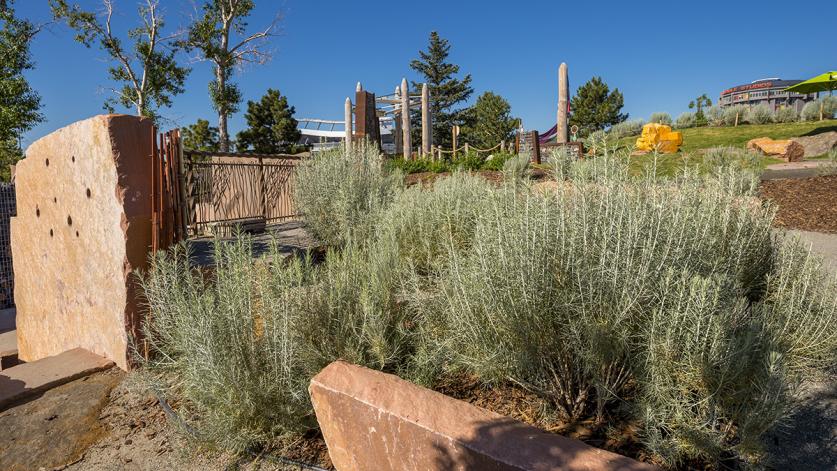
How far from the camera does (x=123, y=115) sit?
12.0ft

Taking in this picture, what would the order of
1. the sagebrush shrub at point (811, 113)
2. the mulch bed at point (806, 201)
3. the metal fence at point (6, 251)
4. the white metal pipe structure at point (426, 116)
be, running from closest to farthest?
the mulch bed at point (806, 201) < the metal fence at point (6, 251) < the white metal pipe structure at point (426, 116) < the sagebrush shrub at point (811, 113)

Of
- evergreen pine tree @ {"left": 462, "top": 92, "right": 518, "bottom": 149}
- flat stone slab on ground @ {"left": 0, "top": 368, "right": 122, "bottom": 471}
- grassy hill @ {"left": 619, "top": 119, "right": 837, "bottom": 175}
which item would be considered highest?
evergreen pine tree @ {"left": 462, "top": 92, "right": 518, "bottom": 149}

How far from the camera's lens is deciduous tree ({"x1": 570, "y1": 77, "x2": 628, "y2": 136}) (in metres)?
35.8

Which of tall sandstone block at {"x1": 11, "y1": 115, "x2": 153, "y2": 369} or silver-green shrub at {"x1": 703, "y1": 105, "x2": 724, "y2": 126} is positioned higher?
silver-green shrub at {"x1": 703, "y1": 105, "x2": 724, "y2": 126}

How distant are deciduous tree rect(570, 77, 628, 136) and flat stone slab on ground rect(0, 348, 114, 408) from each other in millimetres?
36603

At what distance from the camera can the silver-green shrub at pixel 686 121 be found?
28.3m

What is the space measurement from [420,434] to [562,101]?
1527cm

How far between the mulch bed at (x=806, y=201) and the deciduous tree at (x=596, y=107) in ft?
90.6

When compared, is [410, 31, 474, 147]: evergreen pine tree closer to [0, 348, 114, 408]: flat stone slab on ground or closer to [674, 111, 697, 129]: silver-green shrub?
[674, 111, 697, 129]: silver-green shrub

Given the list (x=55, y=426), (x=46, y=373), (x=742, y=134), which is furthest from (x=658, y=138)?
(x=55, y=426)

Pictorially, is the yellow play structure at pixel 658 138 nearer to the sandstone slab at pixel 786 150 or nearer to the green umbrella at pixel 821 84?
the sandstone slab at pixel 786 150

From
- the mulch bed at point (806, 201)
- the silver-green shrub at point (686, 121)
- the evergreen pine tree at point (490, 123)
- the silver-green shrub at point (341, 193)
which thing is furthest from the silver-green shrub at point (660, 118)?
the silver-green shrub at point (341, 193)

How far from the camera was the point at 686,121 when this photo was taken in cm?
2878

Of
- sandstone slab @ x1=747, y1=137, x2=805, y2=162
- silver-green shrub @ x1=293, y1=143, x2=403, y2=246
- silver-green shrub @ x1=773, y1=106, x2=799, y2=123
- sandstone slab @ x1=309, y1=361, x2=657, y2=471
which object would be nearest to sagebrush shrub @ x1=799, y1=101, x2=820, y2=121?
silver-green shrub @ x1=773, y1=106, x2=799, y2=123
